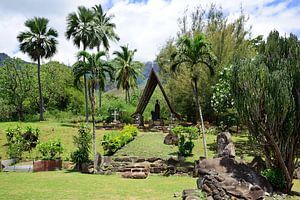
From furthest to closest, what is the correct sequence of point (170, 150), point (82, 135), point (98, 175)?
point (170, 150), point (82, 135), point (98, 175)

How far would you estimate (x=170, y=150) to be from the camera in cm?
2211

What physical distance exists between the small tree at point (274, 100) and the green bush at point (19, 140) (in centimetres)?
1472

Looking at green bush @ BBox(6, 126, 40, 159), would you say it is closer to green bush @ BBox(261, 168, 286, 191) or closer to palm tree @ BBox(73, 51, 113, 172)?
palm tree @ BBox(73, 51, 113, 172)

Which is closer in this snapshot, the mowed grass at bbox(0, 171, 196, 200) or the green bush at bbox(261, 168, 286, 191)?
the mowed grass at bbox(0, 171, 196, 200)

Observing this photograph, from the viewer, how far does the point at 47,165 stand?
63.1 ft

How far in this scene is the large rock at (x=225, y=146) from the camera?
A: 1407 centimetres

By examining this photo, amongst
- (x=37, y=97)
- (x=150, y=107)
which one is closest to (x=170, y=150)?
(x=150, y=107)

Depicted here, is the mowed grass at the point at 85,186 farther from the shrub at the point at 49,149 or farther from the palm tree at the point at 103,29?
the palm tree at the point at 103,29

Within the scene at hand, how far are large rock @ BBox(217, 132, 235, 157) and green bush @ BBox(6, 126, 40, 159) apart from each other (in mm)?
13196

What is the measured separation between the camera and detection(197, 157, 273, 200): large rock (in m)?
11.1

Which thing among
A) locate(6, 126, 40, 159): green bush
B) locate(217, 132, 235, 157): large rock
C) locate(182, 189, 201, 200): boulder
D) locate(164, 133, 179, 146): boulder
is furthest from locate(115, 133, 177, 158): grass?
locate(182, 189, 201, 200): boulder

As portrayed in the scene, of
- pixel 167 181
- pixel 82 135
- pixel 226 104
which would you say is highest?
pixel 226 104

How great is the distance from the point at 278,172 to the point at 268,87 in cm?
348

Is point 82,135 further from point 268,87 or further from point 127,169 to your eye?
point 268,87
